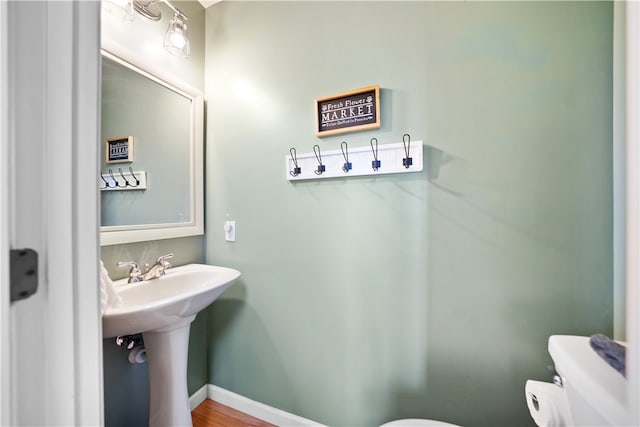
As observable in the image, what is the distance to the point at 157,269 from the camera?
1136 millimetres

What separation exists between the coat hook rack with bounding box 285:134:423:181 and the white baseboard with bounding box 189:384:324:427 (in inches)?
48.9

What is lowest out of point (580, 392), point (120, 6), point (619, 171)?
point (580, 392)

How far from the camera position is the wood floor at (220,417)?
1302 millimetres

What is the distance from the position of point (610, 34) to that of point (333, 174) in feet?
3.48

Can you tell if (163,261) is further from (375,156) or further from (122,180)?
(375,156)

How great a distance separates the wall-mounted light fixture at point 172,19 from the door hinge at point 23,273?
1.17m

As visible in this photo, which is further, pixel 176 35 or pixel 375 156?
pixel 176 35

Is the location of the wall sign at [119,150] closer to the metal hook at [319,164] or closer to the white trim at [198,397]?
the metal hook at [319,164]

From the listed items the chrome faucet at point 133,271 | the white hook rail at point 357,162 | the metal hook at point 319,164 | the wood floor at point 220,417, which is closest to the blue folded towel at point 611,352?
the white hook rail at point 357,162

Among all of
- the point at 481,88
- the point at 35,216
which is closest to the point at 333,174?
the point at 481,88

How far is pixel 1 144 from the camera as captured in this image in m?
0.35

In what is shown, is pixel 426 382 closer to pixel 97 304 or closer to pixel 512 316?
pixel 512 316

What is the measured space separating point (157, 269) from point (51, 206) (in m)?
0.84

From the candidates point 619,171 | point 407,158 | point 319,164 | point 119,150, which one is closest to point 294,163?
point 319,164
